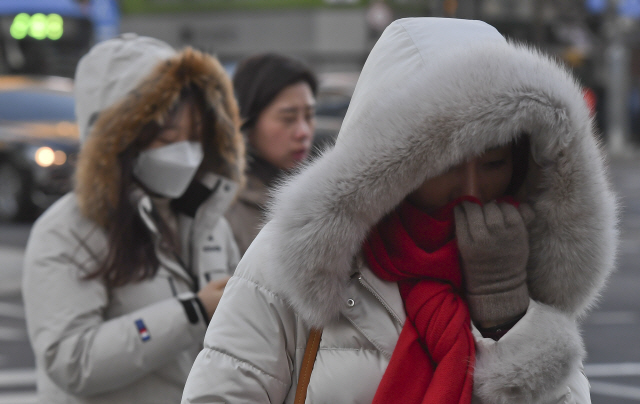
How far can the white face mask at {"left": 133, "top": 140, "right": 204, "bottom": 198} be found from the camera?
2951 mm

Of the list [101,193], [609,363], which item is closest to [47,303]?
[101,193]

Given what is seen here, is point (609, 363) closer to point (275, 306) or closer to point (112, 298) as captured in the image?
point (112, 298)

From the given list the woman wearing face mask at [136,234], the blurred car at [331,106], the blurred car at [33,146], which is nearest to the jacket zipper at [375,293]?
the woman wearing face mask at [136,234]

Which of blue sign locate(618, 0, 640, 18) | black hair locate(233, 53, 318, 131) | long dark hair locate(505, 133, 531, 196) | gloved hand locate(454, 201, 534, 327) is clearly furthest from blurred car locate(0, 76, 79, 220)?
blue sign locate(618, 0, 640, 18)

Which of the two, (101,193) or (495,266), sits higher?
(495,266)

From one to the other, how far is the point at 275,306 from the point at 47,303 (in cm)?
104

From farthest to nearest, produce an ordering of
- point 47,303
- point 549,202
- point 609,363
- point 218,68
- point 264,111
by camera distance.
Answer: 1. point 609,363
2. point 264,111
3. point 218,68
4. point 47,303
5. point 549,202

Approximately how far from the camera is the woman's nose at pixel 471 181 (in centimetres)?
191

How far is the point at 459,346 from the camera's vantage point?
1.75 metres

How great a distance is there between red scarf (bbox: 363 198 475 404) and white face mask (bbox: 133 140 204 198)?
122 cm

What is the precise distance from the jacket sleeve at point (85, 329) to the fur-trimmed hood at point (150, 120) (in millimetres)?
230

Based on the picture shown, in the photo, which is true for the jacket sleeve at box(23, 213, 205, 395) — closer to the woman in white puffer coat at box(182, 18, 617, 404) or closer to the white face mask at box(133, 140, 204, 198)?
the white face mask at box(133, 140, 204, 198)

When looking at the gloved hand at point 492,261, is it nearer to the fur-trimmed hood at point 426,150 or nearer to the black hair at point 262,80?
the fur-trimmed hood at point 426,150

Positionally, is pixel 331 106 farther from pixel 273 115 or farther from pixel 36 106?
pixel 273 115
